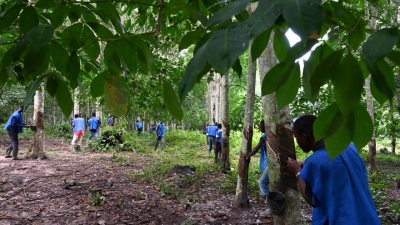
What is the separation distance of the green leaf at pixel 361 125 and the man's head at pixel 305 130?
3.94 feet

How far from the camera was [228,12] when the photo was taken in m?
0.69

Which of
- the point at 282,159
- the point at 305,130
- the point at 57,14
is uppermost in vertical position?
the point at 57,14

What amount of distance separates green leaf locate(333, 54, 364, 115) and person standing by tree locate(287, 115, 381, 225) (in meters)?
1.26

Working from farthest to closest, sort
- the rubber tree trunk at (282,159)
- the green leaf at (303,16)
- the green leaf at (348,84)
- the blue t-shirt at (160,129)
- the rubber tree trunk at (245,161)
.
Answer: the blue t-shirt at (160,129)
the rubber tree trunk at (245,161)
the rubber tree trunk at (282,159)
the green leaf at (348,84)
the green leaf at (303,16)

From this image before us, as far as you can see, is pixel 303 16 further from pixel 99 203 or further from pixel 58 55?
pixel 99 203

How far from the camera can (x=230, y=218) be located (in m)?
4.97

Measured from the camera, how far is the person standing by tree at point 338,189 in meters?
1.88

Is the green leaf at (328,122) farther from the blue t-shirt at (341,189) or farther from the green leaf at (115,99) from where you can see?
the blue t-shirt at (341,189)

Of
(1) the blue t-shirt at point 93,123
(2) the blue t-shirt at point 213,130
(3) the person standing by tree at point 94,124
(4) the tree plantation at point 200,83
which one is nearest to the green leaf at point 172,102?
(4) the tree plantation at point 200,83

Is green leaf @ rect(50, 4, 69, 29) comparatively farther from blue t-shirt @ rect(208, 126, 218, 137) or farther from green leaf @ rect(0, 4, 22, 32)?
blue t-shirt @ rect(208, 126, 218, 137)

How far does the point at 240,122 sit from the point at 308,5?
932cm

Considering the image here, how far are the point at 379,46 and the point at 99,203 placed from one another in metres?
5.25

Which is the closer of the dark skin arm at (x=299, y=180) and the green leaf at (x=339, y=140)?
the green leaf at (x=339, y=140)

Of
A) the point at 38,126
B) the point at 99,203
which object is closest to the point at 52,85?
the point at 99,203
